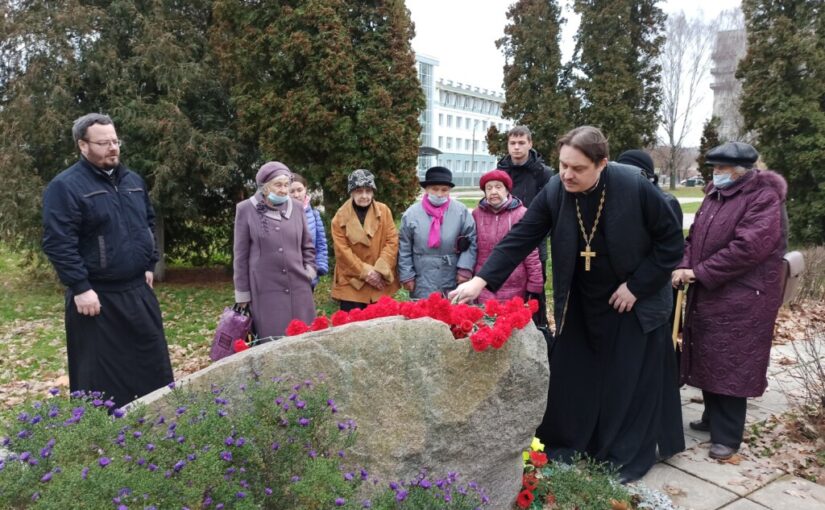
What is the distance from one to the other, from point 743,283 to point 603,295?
1152mm

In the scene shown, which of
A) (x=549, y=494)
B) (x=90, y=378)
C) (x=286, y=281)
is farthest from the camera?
(x=286, y=281)

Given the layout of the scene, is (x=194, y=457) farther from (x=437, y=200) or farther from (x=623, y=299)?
(x=437, y=200)

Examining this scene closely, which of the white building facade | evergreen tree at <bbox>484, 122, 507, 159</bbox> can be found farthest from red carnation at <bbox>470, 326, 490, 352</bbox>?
the white building facade

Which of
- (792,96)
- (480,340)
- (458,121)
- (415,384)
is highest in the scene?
(458,121)

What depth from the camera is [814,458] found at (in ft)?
13.6

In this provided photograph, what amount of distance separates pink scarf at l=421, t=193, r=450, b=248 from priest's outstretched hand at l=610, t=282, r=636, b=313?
1.80m

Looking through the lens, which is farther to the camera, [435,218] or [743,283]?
[435,218]

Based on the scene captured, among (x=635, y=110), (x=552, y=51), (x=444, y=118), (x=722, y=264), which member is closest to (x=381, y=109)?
(x=722, y=264)

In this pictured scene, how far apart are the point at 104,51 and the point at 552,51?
37.8 feet

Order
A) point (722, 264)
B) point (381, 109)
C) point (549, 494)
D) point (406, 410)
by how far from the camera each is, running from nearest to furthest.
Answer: point (406, 410), point (549, 494), point (722, 264), point (381, 109)

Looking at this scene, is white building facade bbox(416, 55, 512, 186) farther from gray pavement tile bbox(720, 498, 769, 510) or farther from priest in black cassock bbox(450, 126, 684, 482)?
gray pavement tile bbox(720, 498, 769, 510)

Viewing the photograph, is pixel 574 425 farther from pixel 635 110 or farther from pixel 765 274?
pixel 635 110

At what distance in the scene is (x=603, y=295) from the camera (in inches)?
149

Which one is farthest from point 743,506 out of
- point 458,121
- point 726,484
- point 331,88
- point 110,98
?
point 458,121
